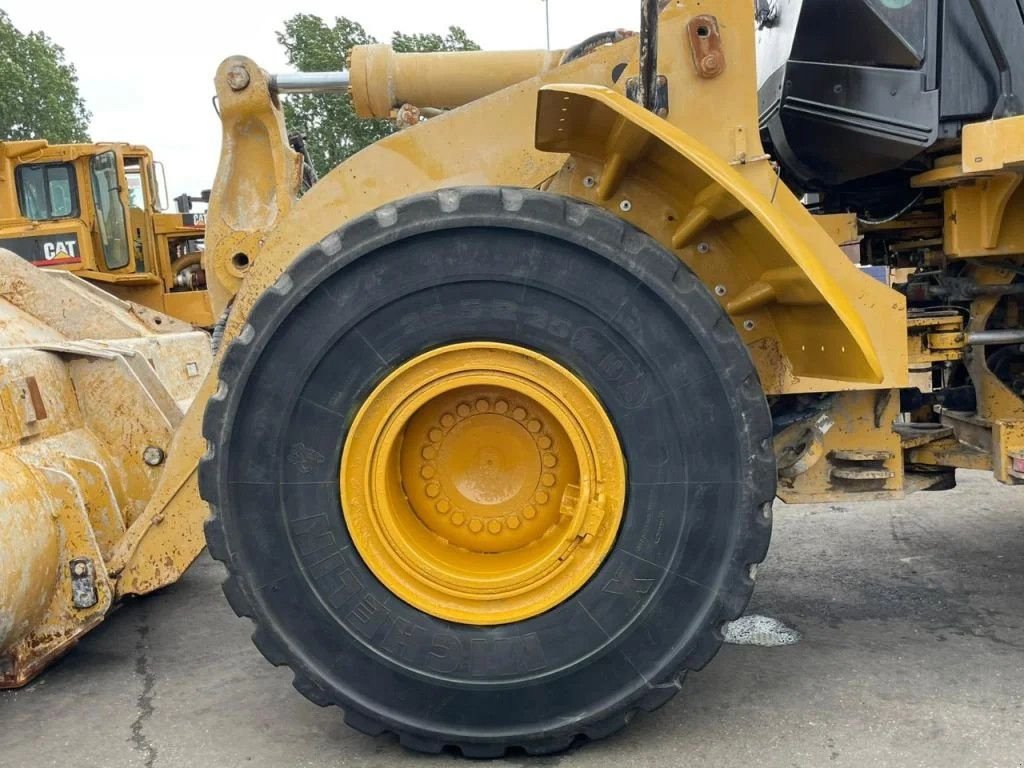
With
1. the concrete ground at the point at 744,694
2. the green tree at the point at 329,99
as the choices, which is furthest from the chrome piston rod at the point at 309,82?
the green tree at the point at 329,99

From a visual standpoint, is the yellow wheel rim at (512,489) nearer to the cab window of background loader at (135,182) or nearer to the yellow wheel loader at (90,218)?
the yellow wheel loader at (90,218)

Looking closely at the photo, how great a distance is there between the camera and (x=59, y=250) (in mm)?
11766

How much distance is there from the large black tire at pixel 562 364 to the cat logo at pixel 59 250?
34.3 feet

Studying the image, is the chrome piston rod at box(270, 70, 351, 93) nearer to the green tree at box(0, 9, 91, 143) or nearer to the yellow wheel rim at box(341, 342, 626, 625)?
the yellow wheel rim at box(341, 342, 626, 625)

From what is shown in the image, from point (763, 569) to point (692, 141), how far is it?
7.95 ft

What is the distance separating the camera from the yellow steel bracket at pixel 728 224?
223 cm

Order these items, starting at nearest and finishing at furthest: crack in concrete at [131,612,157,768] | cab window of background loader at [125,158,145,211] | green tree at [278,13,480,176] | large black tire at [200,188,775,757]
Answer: large black tire at [200,188,775,757] → crack in concrete at [131,612,157,768] → cab window of background loader at [125,158,145,211] → green tree at [278,13,480,176]

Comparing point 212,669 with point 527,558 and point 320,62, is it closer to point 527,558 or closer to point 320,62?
point 527,558

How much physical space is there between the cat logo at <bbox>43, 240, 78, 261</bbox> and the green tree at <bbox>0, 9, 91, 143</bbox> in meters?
24.5

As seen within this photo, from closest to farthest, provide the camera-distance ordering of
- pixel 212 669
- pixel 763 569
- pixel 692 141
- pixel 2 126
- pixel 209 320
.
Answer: pixel 692 141 < pixel 212 669 < pixel 763 569 < pixel 209 320 < pixel 2 126

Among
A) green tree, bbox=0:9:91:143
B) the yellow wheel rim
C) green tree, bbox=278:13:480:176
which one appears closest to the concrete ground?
the yellow wheel rim

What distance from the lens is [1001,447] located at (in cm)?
305

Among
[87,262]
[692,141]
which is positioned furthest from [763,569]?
[87,262]

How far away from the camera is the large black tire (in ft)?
7.85
